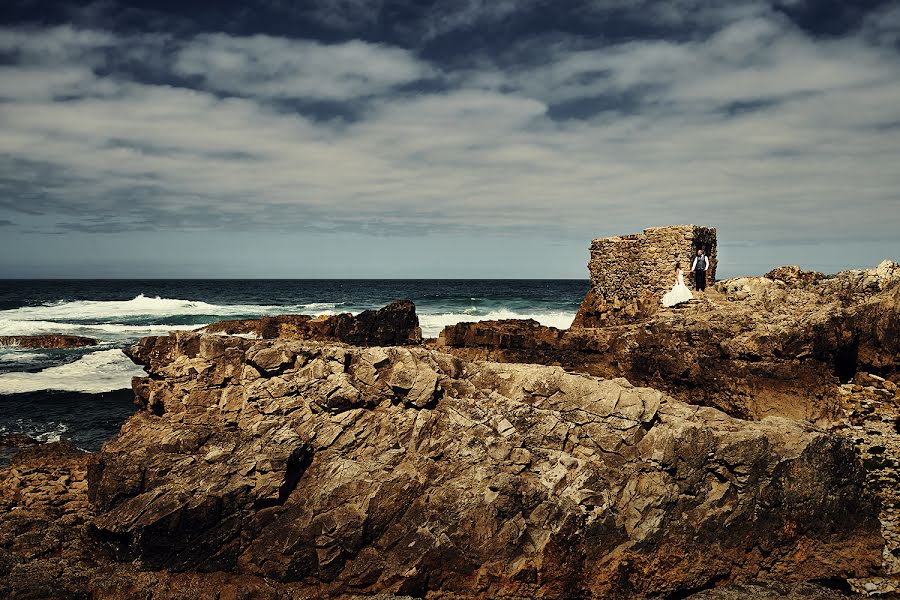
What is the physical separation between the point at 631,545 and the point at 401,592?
3135 millimetres

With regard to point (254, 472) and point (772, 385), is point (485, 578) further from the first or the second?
point (772, 385)

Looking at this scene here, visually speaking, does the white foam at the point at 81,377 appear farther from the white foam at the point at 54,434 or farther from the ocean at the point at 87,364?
the white foam at the point at 54,434

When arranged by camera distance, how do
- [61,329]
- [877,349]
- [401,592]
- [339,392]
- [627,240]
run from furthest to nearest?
[61,329] → [627,240] → [877,349] → [339,392] → [401,592]

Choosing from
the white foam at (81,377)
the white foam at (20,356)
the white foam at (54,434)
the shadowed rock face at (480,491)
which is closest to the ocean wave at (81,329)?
the white foam at (20,356)

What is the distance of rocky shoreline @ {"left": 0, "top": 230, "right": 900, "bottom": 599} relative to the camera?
7.73 metres

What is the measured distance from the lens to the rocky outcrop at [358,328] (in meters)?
17.0

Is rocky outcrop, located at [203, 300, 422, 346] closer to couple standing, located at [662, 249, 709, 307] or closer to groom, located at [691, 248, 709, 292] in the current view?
couple standing, located at [662, 249, 709, 307]

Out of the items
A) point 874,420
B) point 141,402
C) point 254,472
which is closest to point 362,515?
point 254,472

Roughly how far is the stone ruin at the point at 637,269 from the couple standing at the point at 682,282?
0.17 m

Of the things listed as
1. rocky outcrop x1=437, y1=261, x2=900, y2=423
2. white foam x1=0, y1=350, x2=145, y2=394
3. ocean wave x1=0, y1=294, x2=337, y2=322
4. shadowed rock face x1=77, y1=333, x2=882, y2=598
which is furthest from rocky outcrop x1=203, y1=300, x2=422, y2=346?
ocean wave x1=0, y1=294, x2=337, y2=322

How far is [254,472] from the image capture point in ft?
26.8

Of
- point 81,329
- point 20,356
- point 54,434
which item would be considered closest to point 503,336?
point 54,434

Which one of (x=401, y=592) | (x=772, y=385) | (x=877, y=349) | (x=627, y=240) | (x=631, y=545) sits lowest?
(x=401, y=592)

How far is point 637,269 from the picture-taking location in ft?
60.0
